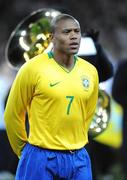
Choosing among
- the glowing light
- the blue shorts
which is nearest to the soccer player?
the blue shorts

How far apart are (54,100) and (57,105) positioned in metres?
0.04

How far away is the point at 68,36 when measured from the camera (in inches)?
189

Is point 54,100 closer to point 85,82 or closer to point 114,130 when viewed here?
point 85,82

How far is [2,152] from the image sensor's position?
23.9 feet

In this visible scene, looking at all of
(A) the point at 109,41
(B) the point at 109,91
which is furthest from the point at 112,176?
(A) the point at 109,41

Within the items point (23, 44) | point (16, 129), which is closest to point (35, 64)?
point (16, 129)

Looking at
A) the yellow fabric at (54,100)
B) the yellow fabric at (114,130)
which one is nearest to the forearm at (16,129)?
the yellow fabric at (54,100)

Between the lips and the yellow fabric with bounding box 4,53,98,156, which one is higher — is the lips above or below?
above

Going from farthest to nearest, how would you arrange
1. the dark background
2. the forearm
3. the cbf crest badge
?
the dark background
the forearm
the cbf crest badge

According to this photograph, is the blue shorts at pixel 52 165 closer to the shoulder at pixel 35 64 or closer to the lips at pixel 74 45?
the shoulder at pixel 35 64

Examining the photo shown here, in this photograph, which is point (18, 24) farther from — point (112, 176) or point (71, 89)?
point (71, 89)

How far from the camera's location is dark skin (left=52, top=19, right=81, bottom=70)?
4.79 metres

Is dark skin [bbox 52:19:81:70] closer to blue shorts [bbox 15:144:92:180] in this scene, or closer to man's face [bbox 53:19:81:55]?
man's face [bbox 53:19:81:55]

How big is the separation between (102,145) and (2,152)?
3.11ft
